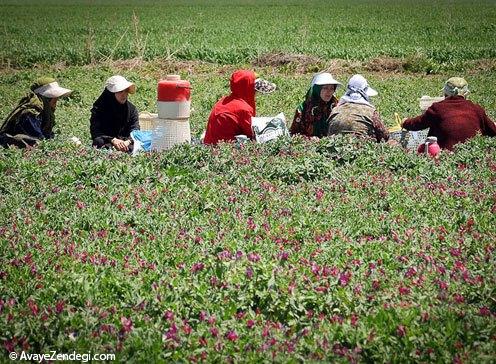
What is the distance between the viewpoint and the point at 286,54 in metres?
25.2

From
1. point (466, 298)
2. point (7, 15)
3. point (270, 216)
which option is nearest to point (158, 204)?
point (270, 216)

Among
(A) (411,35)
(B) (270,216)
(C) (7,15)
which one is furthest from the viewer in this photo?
(C) (7,15)

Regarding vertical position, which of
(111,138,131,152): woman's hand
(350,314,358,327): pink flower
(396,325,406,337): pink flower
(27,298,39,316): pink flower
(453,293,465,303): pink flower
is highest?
(453,293,465,303): pink flower

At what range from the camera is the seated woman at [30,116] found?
1139cm

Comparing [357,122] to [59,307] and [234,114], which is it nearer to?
[234,114]

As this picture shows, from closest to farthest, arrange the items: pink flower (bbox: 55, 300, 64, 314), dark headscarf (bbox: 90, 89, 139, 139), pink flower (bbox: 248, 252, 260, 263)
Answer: pink flower (bbox: 55, 300, 64, 314) → pink flower (bbox: 248, 252, 260, 263) → dark headscarf (bbox: 90, 89, 139, 139)

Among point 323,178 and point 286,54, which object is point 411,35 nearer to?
point 286,54

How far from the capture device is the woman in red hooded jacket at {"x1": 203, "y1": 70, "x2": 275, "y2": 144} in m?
11.5

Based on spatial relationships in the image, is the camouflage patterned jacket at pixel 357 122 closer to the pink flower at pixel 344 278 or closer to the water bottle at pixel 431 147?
the water bottle at pixel 431 147

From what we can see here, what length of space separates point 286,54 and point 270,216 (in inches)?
701

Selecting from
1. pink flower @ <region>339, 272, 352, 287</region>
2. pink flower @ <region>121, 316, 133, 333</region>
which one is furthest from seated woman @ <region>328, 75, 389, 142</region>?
pink flower @ <region>121, 316, 133, 333</region>

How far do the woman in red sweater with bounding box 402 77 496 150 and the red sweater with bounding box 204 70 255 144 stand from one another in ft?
7.71

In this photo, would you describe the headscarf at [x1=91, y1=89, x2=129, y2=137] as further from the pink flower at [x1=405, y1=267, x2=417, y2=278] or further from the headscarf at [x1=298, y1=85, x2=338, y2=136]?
the pink flower at [x1=405, y1=267, x2=417, y2=278]

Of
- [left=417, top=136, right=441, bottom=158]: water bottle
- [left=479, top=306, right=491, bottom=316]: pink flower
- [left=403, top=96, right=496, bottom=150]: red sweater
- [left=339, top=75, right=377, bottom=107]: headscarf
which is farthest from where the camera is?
[left=339, top=75, right=377, bottom=107]: headscarf
